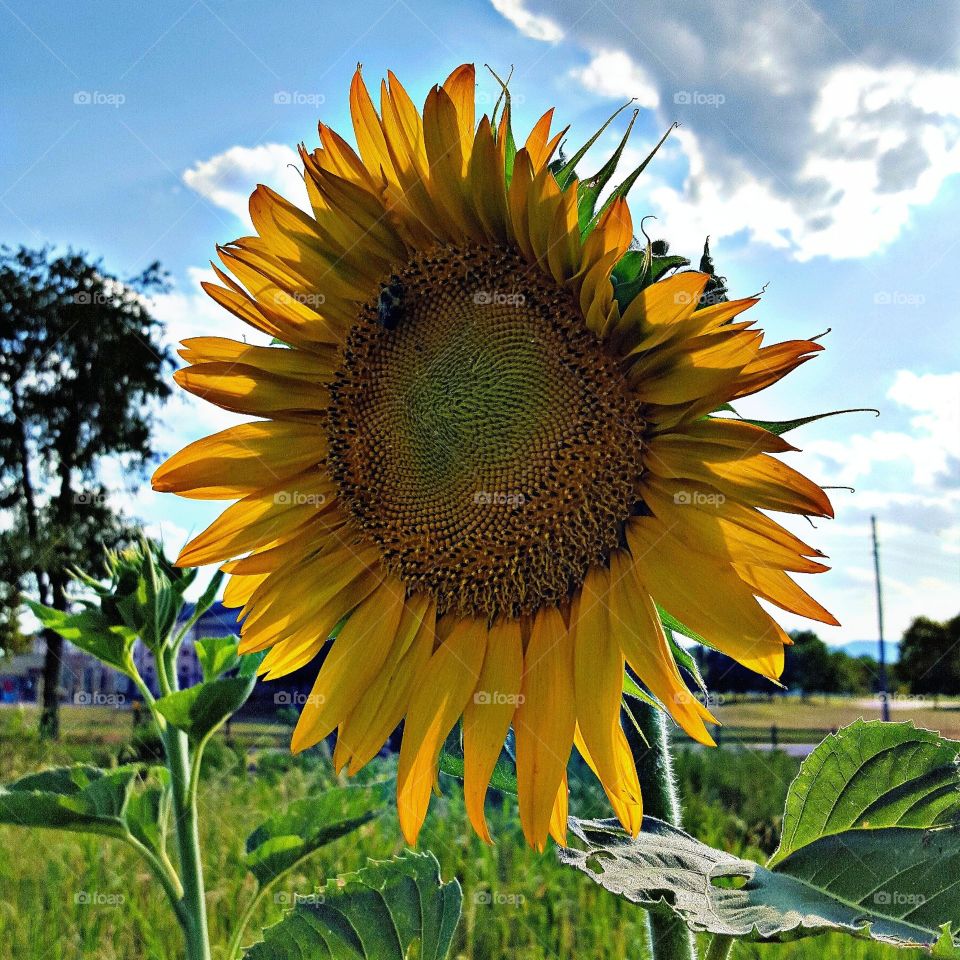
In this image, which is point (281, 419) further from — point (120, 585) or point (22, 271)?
point (22, 271)

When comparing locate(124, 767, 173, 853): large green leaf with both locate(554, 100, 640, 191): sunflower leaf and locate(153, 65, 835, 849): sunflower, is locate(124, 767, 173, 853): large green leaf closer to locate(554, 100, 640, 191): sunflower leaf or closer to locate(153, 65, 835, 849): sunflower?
locate(153, 65, 835, 849): sunflower

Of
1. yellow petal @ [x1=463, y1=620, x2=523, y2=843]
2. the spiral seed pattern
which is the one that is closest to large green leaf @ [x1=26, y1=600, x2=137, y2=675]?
the spiral seed pattern

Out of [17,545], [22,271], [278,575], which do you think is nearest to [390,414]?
[278,575]

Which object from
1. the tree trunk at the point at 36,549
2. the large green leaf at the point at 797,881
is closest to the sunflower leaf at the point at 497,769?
the large green leaf at the point at 797,881

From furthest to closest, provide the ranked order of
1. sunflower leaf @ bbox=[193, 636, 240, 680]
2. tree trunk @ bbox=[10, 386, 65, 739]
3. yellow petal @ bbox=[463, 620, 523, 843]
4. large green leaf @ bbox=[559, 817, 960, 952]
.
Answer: tree trunk @ bbox=[10, 386, 65, 739] → sunflower leaf @ bbox=[193, 636, 240, 680] → yellow petal @ bbox=[463, 620, 523, 843] → large green leaf @ bbox=[559, 817, 960, 952]

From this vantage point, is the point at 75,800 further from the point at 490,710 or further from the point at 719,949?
the point at 719,949

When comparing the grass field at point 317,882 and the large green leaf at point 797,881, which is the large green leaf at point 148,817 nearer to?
the grass field at point 317,882

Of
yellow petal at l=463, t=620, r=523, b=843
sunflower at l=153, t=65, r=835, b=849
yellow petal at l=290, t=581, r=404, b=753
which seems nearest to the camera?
sunflower at l=153, t=65, r=835, b=849

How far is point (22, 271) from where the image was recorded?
21781 millimetres

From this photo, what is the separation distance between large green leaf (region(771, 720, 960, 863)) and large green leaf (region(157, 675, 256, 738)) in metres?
1.12

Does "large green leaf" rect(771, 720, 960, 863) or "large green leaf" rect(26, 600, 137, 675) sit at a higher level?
"large green leaf" rect(26, 600, 137, 675)

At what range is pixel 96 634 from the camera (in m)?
2.14

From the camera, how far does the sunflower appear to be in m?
1.47

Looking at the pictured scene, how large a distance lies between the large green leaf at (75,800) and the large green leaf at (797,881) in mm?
1137
